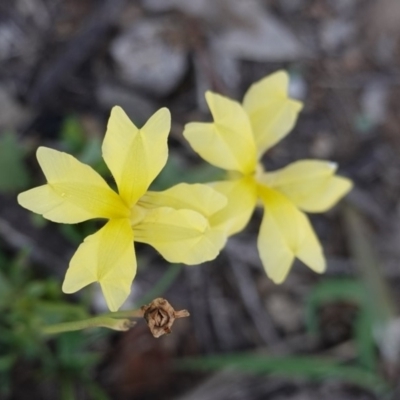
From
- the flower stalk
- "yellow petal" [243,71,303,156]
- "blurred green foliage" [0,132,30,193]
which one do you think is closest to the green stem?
the flower stalk

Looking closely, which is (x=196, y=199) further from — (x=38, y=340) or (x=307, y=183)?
(x=38, y=340)

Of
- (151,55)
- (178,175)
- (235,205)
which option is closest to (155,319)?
(235,205)

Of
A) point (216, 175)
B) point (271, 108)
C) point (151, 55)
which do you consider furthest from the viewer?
point (151, 55)

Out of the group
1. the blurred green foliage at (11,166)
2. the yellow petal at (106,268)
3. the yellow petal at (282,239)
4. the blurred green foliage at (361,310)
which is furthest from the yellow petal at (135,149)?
the blurred green foliage at (361,310)

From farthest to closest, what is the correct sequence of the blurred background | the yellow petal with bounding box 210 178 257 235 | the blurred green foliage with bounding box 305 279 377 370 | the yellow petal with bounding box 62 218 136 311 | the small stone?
the blurred green foliage with bounding box 305 279 377 370, the small stone, the blurred background, the yellow petal with bounding box 210 178 257 235, the yellow petal with bounding box 62 218 136 311

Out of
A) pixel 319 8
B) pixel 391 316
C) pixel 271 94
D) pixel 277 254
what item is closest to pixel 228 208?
pixel 277 254

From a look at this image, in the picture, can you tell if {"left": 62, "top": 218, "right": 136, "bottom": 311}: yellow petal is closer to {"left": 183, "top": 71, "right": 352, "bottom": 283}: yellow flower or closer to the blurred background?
{"left": 183, "top": 71, "right": 352, "bottom": 283}: yellow flower

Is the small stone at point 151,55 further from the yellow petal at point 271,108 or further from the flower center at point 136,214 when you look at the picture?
the flower center at point 136,214
